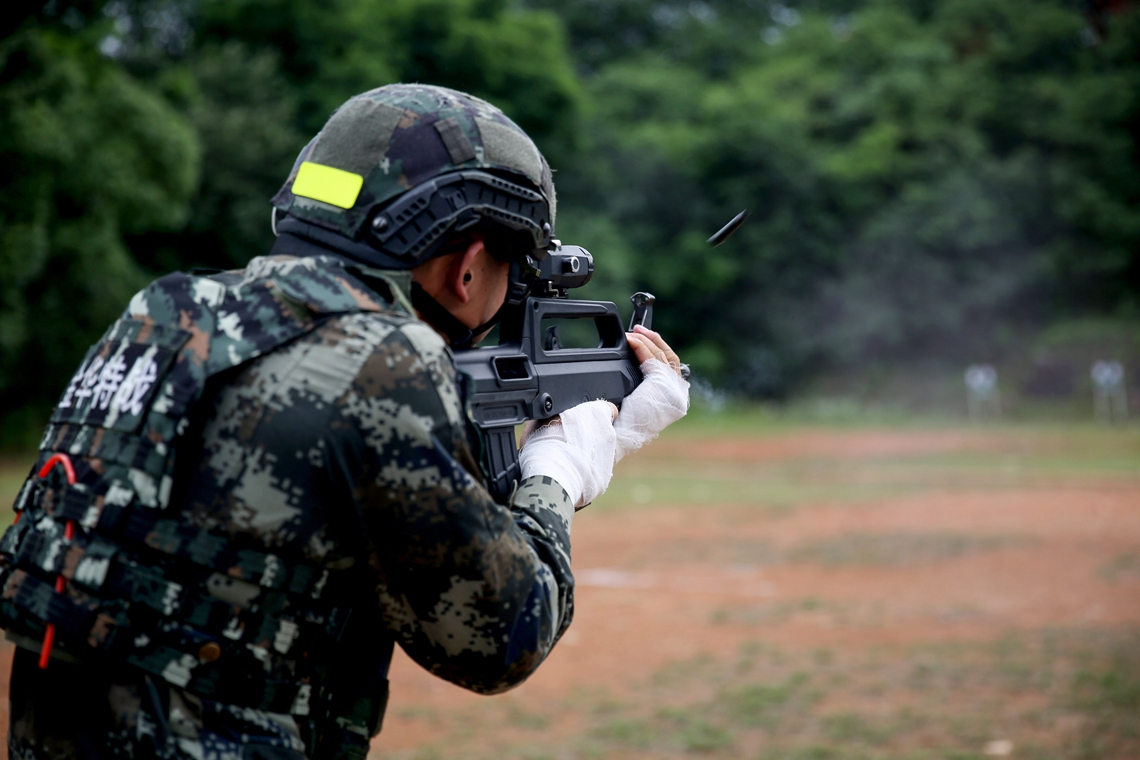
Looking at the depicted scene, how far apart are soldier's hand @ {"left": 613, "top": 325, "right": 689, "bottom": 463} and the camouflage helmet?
2.33 ft

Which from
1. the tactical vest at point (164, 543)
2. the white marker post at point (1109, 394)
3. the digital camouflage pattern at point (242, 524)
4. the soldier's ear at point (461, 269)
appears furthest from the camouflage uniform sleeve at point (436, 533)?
the white marker post at point (1109, 394)

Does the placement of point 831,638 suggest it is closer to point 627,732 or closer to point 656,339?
point 627,732

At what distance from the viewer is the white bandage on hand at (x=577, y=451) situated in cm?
194

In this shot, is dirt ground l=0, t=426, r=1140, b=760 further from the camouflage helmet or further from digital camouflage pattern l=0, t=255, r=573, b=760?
the camouflage helmet

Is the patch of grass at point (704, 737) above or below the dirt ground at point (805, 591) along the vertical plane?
below

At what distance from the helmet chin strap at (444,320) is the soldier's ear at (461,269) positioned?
0.04 metres

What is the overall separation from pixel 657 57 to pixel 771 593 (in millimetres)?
35935

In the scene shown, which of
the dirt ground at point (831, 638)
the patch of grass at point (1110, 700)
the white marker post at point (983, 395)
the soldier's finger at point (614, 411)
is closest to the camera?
the soldier's finger at point (614, 411)

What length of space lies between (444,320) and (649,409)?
65 centimetres

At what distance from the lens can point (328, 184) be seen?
5.40 feet

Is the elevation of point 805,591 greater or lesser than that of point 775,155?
lesser

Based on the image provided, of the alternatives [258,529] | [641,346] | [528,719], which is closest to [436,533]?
[258,529]

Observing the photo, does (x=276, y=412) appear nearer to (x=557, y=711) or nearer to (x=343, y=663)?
(x=343, y=663)

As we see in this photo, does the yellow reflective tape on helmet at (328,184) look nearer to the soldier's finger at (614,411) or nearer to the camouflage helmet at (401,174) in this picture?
the camouflage helmet at (401,174)
